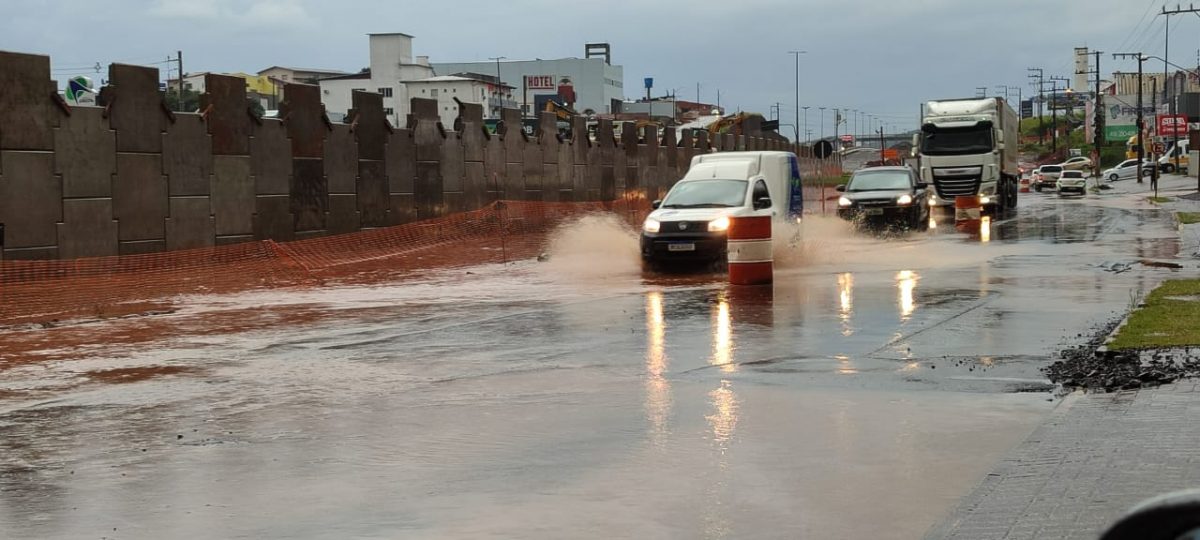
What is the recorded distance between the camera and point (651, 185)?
4994 cm

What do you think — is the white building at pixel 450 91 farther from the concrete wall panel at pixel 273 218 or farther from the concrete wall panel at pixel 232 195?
the concrete wall panel at pixel 232 195

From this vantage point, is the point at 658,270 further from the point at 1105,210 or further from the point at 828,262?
the point at 1105,210

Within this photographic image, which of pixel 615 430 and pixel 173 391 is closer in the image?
pixel 615 430

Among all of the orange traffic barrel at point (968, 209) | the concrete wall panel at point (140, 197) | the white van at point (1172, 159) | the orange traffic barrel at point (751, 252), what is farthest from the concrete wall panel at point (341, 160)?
the white van at point (1172, 159)

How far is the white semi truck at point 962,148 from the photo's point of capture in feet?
149

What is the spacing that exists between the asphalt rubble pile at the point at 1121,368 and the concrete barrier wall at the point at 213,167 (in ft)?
53.0

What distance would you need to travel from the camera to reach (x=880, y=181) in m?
38.6

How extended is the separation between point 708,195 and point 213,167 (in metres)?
9.09

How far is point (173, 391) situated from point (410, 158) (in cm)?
2230

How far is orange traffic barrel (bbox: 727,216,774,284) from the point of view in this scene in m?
19.3

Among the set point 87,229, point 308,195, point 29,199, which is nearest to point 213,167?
point 308,195

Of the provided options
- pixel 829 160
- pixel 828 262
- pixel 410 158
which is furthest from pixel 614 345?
pixel 829 160

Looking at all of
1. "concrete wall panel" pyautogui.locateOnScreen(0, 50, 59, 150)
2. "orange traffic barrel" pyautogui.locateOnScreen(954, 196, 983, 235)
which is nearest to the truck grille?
"orange traffic barrel" pyautogui.locateOnScreen(954, 196, 983, 235)

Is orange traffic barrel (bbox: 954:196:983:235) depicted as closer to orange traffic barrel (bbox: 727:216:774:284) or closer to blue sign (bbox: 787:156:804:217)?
blue sign (bbox: 787:156:804:217)
